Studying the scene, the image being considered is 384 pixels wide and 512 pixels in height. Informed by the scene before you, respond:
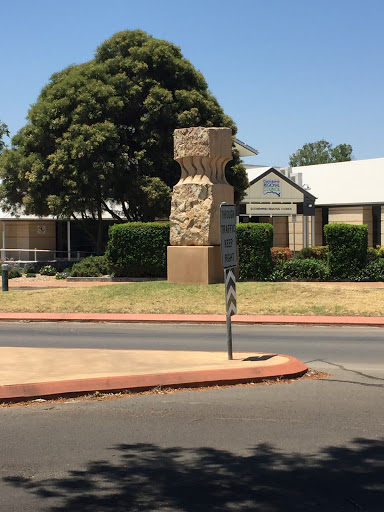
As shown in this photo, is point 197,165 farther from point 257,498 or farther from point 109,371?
point 257,498

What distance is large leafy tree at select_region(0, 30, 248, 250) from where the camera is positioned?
34031 mm

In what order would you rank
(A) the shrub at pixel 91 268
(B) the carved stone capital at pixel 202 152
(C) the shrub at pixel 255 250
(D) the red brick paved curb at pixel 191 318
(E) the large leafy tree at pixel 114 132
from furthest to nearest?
(E) the large leafy tree at pixel 114 132
(A) the shrub at pixel 91 268
(C) the shrub at pixel 255 250
(B) the carved stone capital at pixel 202 152
(D) the red brick paved curb at pixel 191 318

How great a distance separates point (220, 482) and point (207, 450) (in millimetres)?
965

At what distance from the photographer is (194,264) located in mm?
24750

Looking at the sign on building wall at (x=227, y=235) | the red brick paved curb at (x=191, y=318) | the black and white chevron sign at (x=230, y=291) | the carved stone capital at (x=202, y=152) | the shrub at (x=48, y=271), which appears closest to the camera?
the sign on building wall at (x=227, y=235)

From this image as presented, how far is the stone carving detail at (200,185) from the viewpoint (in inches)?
959

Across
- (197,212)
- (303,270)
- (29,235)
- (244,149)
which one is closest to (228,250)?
(197,212)

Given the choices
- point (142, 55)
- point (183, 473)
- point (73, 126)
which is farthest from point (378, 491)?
point (142, 55)

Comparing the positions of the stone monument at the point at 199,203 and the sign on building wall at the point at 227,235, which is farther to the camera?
the stone monument at the point at 199,203

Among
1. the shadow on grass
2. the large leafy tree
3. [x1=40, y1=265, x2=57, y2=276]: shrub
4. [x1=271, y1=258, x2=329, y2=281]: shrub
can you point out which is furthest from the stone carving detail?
the shadow on grass

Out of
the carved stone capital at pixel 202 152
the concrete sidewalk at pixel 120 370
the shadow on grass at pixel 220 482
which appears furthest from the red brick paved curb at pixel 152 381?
the carved stone capital at pixel 202 152

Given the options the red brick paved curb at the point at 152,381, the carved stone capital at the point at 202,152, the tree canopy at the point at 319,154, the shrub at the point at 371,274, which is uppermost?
the tree canopy at the point at 319,154

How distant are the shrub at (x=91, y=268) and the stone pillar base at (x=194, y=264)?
22.1 feet

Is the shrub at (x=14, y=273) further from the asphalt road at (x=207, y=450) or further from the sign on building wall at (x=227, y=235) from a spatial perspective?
the asphalt road at (x=207, y=450)
